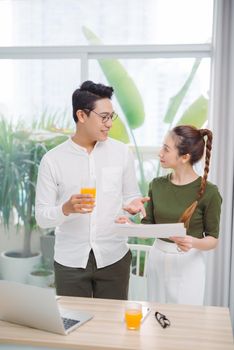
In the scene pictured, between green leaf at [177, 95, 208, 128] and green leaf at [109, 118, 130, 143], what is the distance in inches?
19.3

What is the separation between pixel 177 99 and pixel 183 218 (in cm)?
168

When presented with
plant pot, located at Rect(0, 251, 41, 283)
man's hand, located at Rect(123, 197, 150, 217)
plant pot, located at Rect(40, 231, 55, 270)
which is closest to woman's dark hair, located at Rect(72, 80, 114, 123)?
man's hand, located at Rect(123, 197, 150, 217)

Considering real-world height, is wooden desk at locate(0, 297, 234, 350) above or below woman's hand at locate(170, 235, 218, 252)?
below

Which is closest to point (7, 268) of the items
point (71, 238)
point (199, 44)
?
point (71, 238)

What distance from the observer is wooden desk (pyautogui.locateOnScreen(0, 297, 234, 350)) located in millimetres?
1479

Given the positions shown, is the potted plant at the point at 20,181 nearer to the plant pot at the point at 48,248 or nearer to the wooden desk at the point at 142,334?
the plant pot at the point at 48,248

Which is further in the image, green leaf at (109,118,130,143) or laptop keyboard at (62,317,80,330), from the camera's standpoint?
green leaf at (109,118,130,143)

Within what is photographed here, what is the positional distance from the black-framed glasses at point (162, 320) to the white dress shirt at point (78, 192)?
611mm

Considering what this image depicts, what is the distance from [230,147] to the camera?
336 centimetres

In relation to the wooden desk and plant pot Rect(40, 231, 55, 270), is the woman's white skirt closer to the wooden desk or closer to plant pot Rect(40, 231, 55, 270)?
the wooden desk

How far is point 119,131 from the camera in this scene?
12.1 feet

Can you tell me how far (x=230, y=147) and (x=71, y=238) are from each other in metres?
1.61

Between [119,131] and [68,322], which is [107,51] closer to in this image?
[119,131]

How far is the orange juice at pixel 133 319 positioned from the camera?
1.60m
